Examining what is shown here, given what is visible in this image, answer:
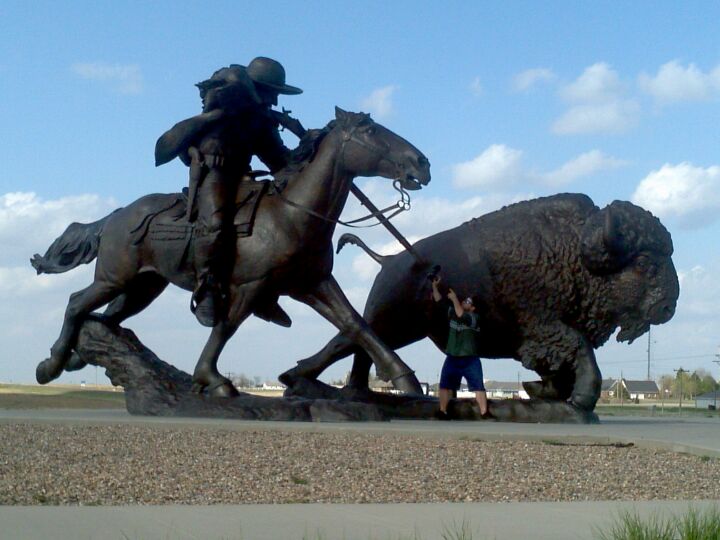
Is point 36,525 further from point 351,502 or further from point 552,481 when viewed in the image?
point 552,481

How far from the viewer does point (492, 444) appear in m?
8.37

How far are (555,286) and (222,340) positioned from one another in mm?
3529

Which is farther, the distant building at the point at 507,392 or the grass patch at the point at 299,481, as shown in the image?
the distant building at the point at 507,392

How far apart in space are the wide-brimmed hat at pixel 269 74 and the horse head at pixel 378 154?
963 millimetres

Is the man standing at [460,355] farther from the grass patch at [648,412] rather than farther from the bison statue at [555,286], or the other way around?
the grass patch at [648,412]

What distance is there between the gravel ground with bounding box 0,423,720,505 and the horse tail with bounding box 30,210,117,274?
3.15 metres

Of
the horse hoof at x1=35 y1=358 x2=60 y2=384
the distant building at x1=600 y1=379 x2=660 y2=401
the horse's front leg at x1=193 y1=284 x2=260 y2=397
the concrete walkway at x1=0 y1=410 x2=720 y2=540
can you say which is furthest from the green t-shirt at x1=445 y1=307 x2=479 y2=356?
the distant building at x1=600 y1=379 x2=660 y2=401

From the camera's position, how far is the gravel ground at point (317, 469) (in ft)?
18.9

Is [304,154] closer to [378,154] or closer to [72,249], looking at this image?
[378,154]

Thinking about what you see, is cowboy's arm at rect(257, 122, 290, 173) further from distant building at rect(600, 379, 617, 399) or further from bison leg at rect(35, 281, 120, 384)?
distant building at rect(600, 379, 617, 399)

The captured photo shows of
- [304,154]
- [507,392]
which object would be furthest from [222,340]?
[507,392]

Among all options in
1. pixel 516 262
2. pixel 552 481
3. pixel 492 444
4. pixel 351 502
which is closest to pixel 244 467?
pixel 351 502

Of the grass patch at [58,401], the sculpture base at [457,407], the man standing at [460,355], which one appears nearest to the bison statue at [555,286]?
the sculpture base at [457,407]

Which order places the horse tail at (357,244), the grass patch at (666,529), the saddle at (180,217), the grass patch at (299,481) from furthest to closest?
1. the horse tail at (357,244)
2. the saddle at (180,217)
3. the grass patch at (299,481)
4. the grass patch at (666,529)
